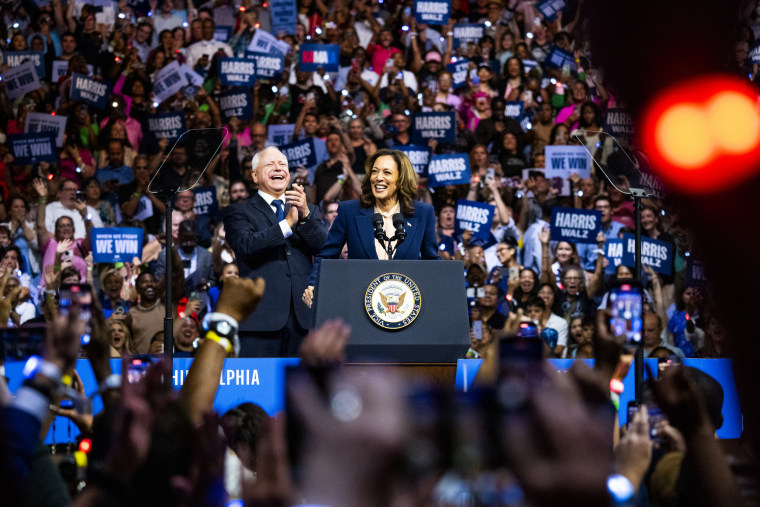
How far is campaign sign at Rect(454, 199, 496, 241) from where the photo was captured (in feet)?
28.0

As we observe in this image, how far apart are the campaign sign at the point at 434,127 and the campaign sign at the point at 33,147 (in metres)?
3.35

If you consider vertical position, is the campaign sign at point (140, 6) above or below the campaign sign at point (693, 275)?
above

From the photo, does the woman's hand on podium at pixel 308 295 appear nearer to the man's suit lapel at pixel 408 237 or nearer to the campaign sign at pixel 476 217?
the man's suit lapel at pixel 408 237

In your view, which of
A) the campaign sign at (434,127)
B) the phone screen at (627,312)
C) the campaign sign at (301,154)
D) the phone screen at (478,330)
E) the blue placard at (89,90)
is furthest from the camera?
the blue placard at (89,90)

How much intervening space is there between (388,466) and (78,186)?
28.0 feet

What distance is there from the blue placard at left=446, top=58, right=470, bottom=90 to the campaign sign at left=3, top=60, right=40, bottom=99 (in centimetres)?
425

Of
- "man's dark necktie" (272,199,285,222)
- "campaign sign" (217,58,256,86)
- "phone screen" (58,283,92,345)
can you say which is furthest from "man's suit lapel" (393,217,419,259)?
"campaign sign" (217,58,256,86)

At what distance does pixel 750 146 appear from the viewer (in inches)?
43.5

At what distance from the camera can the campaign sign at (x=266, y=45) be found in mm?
10305

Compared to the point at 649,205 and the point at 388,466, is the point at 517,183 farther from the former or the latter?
the point at 388,466

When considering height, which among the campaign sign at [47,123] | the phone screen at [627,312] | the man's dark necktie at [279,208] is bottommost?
the phone screen at [627,312]

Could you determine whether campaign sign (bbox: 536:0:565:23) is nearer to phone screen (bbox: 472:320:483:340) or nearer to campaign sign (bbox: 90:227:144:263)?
phone screen (bbox: 472:320:483:340)

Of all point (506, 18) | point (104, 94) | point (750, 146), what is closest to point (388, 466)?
point (750, 146)

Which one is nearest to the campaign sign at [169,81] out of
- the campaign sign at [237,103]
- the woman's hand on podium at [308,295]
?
the campaign sign at [237,103]
